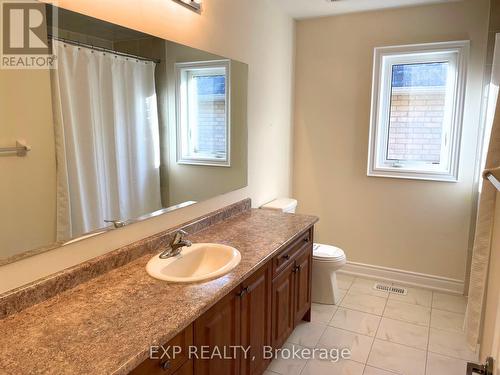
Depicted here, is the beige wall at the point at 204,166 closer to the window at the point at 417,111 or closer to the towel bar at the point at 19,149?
the towel bar at the point at 19,149

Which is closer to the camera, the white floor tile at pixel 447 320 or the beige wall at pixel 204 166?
the beige wall at pixel 204 166

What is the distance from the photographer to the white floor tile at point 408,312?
9.38 ft

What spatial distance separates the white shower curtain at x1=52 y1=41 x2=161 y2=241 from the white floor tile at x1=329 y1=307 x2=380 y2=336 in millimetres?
1677

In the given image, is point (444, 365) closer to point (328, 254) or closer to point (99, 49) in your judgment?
point (328, 254)

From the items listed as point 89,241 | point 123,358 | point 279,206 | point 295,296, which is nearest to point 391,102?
point 279,206

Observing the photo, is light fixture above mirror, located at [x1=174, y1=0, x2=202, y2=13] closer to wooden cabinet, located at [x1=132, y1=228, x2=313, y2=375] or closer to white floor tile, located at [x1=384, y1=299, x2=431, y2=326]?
wooden cabinet, located at [x1=132, y1=228, x2=313, y2=375]

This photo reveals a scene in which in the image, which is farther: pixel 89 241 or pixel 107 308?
pixel 89 241

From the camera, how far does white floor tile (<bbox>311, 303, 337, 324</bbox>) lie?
285 centimetres

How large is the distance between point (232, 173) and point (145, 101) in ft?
3.06

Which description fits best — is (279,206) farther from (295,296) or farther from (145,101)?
(145,101)

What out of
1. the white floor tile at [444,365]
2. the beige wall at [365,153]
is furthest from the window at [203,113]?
the white floor tile at [444,365]

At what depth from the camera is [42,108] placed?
1.39 metres

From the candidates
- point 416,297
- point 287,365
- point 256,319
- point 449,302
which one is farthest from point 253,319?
point 449,302

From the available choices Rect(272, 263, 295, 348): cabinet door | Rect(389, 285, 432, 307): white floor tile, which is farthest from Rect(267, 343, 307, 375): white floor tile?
Rect(389, 285, 432, 307): white floor tile
